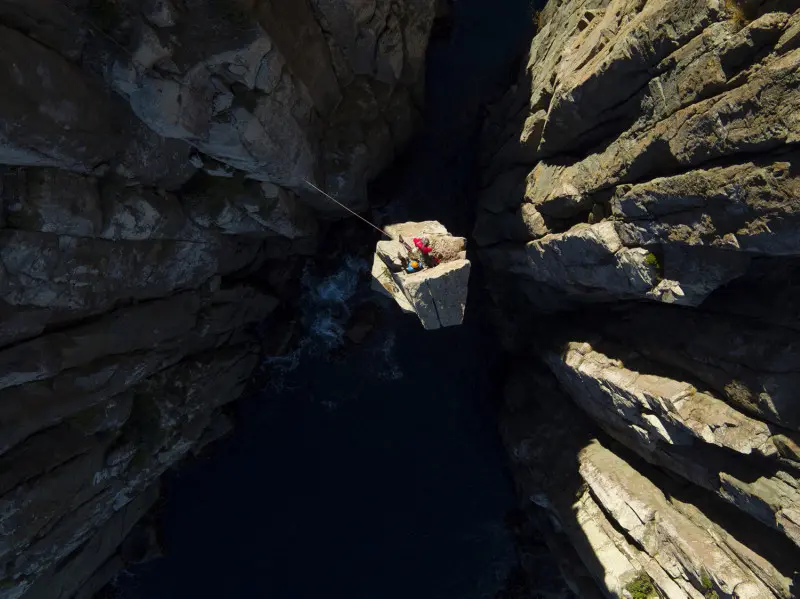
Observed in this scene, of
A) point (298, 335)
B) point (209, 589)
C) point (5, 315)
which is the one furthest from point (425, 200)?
point (209, 589)

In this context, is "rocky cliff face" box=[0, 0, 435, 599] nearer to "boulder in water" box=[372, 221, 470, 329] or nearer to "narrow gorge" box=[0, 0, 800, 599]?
"narrow gorge" box=[0, 0, 800, 599]

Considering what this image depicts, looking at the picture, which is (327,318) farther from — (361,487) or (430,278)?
(430,278)

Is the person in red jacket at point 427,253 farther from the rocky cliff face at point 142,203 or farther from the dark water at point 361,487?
the dark water at point 361,487

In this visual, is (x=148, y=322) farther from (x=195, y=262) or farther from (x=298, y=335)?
(x=298, y=335)

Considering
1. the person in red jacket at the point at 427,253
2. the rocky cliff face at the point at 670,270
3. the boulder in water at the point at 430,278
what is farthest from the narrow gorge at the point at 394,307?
the person in red jacket at the point at 427,253

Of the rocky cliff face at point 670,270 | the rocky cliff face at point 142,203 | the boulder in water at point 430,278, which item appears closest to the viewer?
the rocky cliff face at point 670,270

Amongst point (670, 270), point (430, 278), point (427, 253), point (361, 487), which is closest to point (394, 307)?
point (361, 487)

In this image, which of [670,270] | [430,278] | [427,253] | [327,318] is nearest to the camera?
[670,270]
